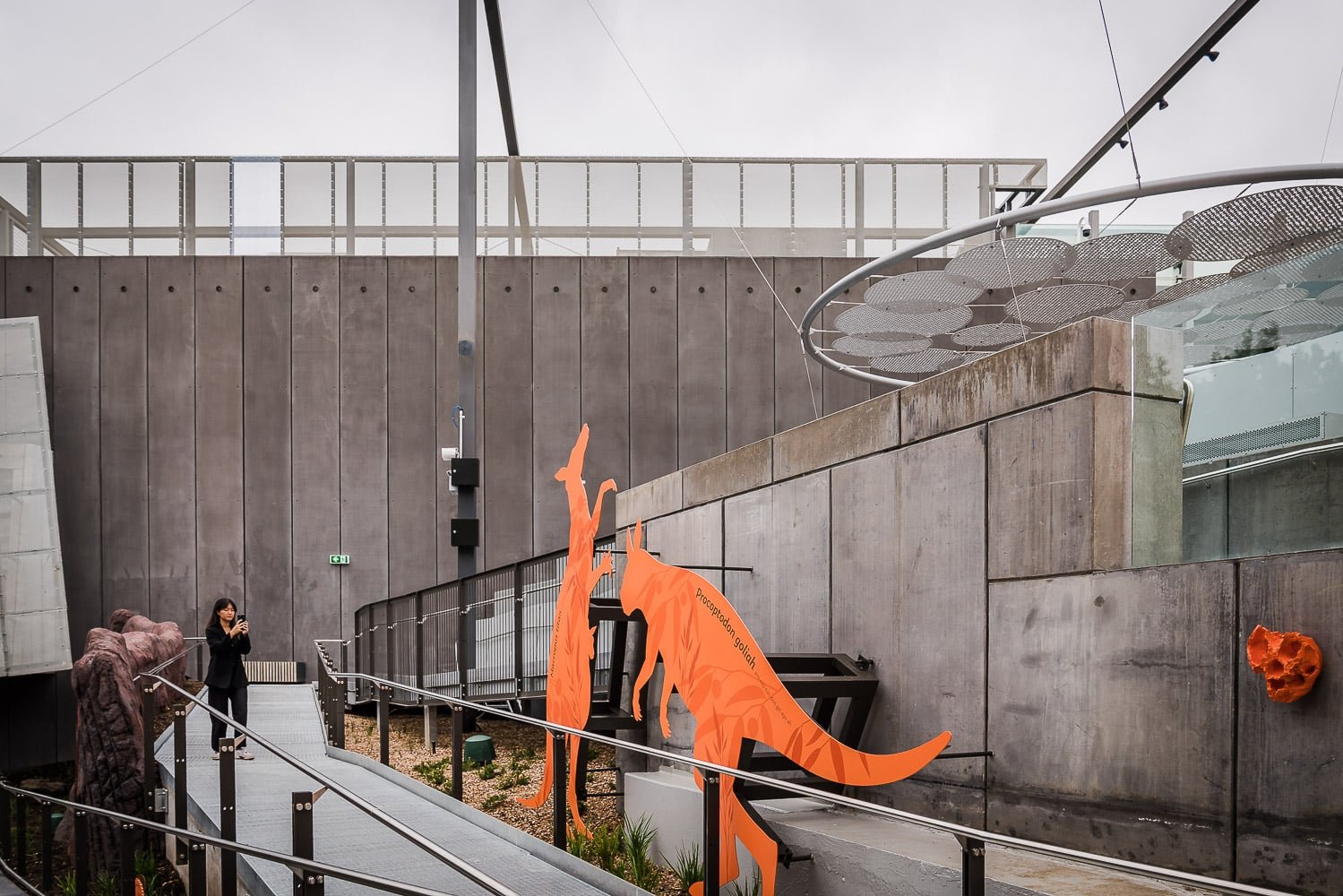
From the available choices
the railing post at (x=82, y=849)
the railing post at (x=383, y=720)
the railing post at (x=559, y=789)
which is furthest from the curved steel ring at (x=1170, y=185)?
the railing post at (x=82, y=849)

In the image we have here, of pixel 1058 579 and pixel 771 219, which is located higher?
pixel 771 219

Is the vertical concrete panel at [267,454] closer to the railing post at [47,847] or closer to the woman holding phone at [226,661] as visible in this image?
the railing post at [47,847]

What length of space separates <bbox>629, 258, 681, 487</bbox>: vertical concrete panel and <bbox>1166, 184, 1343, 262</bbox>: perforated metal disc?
468 inches

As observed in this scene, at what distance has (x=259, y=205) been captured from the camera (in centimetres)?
1873

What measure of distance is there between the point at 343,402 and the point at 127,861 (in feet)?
37.0

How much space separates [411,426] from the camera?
1870 centimetres

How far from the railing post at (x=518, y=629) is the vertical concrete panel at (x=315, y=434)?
26.0 ft

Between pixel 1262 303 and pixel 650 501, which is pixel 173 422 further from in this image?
pixel 1262 303

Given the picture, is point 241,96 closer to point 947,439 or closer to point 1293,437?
point 947,439

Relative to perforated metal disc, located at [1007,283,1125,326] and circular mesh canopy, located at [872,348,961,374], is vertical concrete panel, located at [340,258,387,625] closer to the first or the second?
circular mesh canopy, located at [872,348,961,374]

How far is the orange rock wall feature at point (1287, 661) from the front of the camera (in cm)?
435

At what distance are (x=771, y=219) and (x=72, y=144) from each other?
11254mm

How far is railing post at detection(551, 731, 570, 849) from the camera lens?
721 cm

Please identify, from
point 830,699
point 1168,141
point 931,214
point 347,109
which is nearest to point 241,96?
point 347,109
